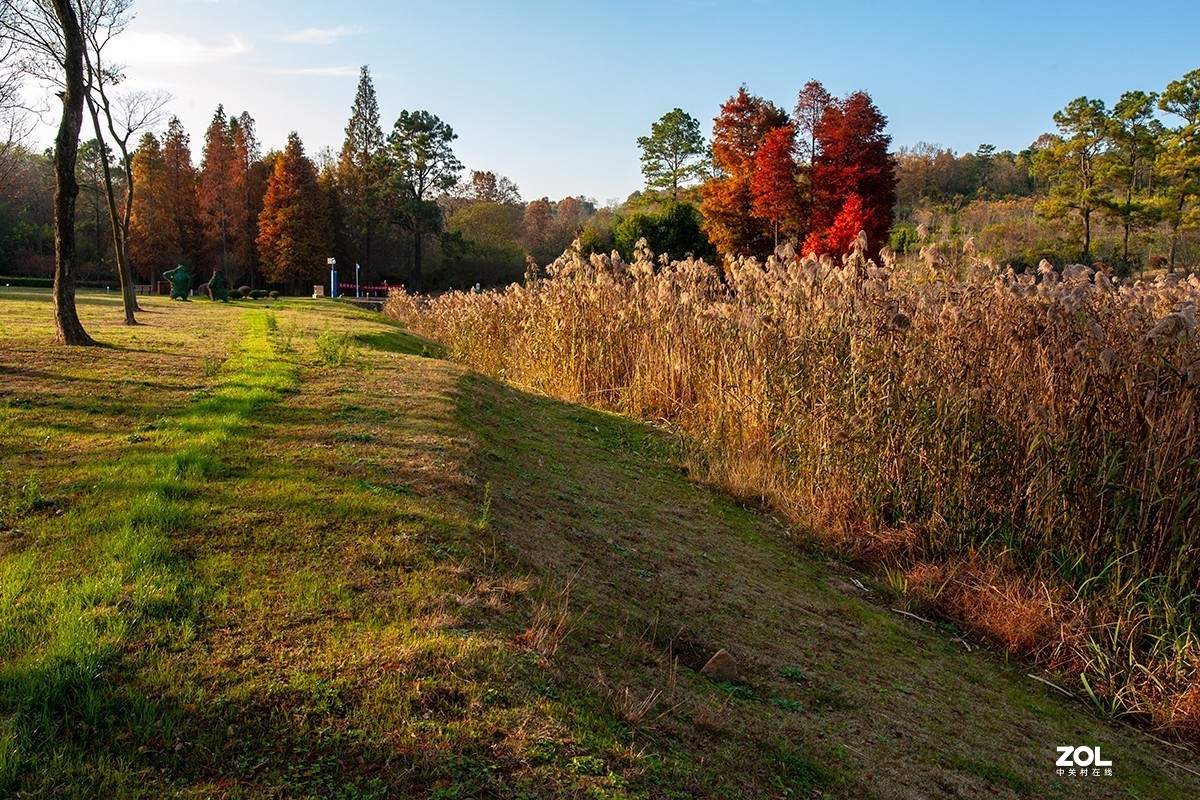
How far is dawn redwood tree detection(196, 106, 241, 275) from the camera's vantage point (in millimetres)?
40594

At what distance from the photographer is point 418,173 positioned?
5262 cm

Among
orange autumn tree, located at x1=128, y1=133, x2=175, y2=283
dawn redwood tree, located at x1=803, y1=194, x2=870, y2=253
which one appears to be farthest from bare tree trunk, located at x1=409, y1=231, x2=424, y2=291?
dawn redwood tree, located at x1=803, y1=194, x2=870, y2=253

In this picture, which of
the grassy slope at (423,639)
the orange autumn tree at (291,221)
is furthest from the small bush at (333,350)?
the orange autumn tree at (291,221)

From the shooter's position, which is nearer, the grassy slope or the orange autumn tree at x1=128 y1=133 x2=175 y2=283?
the grassy slope

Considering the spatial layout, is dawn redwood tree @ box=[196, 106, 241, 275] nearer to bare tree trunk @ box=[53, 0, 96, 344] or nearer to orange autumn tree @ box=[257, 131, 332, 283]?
orange autumn tree @ box=[257, 131, 332, 283]

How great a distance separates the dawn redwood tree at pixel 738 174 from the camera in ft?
104

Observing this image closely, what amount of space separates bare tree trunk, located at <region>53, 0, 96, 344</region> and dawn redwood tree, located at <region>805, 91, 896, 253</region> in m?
22.8

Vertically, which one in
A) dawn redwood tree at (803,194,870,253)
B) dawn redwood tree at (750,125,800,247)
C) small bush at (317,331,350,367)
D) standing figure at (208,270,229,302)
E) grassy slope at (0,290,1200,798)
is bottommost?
grassy slope at (0,290,1200,798)

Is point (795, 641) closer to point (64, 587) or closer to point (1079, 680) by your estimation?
point (1079, 680)

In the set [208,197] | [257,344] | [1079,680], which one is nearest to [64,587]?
[1079,680]

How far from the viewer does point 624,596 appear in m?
3.72

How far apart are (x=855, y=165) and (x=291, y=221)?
29267 millimetres

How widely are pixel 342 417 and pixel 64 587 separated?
9.42 feet

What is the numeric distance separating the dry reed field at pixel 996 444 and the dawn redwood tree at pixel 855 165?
21617 millimetres
